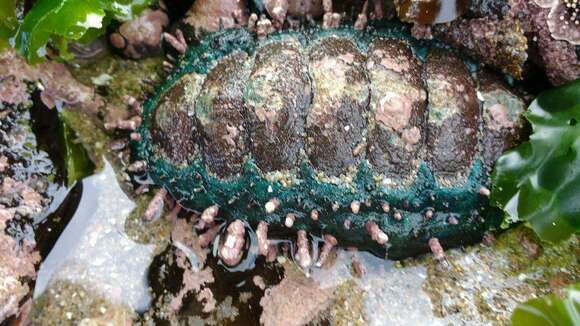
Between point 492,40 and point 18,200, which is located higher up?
point 492,40

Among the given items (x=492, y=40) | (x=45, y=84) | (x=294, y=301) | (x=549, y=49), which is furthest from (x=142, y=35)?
(x=549, y=49)

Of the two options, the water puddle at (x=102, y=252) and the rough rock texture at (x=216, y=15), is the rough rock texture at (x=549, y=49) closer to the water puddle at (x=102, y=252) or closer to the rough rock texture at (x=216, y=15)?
the rough rock texture at (x=216, y=15)

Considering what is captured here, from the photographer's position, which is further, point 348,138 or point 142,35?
point 142,35

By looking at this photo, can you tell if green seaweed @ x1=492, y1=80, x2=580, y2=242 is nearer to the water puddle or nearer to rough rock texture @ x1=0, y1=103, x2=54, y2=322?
the water puddle

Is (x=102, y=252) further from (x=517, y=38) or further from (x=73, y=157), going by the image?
(x=517, y=38)

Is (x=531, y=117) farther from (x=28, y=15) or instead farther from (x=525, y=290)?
(x=28, y=15)

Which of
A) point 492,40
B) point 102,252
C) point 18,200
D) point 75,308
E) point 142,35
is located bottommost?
point 75,308

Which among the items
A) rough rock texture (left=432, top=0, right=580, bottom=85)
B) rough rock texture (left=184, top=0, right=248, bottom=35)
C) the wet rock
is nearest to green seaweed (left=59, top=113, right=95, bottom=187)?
the wet rock
